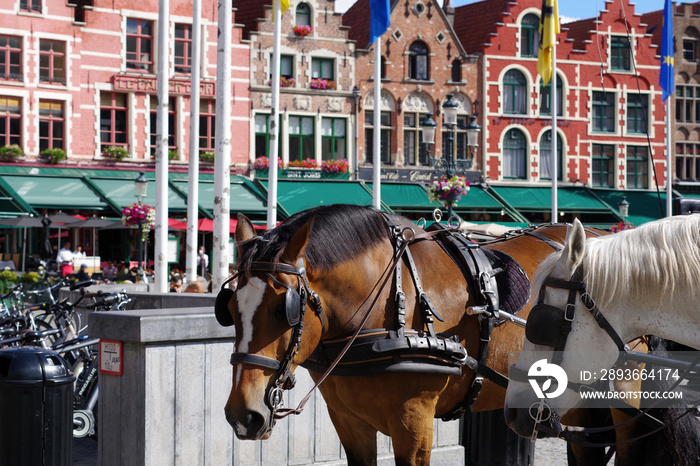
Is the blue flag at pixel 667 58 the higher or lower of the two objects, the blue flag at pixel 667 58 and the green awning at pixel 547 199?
the higher

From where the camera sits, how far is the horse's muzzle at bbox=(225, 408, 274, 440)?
317 cm

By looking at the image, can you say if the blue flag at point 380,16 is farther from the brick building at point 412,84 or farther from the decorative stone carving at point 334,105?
the brick building at point 412,84

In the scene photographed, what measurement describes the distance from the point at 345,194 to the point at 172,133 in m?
6.33

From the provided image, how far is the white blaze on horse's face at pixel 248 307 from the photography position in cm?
327

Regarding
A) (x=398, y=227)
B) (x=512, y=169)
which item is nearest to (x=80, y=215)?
(x=512, y=169)

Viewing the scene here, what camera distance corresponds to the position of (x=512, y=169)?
33.8 meters

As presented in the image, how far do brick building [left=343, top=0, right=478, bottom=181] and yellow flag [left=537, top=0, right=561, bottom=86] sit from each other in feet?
27.1

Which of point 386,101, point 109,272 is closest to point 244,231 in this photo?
point 109,272

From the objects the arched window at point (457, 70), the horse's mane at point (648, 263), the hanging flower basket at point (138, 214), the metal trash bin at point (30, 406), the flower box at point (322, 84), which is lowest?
the metal trash bin at point (30, 406)

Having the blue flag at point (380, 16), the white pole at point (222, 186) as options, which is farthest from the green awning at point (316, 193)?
the white pole at point (222, 186)

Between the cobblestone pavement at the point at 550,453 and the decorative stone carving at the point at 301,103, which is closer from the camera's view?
the cobblestone pavement at the point at 550,453

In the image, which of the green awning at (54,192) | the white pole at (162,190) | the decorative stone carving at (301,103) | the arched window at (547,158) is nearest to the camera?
the white pole at (162,190)

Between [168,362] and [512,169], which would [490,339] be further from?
[512,169]

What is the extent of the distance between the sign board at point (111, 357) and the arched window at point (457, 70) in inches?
1175
